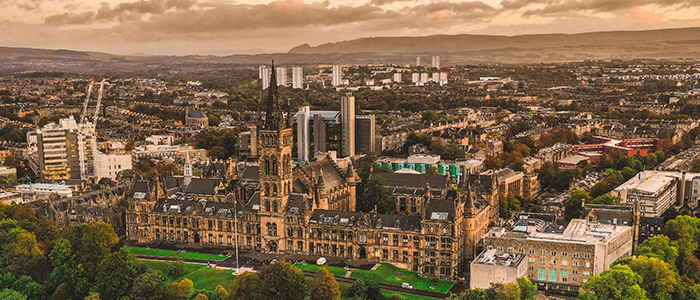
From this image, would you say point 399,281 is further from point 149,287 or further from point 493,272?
point 149,287

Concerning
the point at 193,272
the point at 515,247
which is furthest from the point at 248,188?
the point at 515,247

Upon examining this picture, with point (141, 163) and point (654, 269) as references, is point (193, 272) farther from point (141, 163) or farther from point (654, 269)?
point (141, 163)

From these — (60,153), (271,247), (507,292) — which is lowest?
(271,247)

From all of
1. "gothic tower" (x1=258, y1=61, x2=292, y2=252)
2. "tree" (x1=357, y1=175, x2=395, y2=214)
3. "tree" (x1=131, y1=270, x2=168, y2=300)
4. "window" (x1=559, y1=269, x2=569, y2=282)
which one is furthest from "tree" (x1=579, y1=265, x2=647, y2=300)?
"tree" (x1=131, y1=270, x2=168, y2=300)

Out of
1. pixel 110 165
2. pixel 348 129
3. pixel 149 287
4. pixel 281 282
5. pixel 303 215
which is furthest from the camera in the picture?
pixel 348 129

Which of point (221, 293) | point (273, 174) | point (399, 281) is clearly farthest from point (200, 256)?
point (399, 281)
